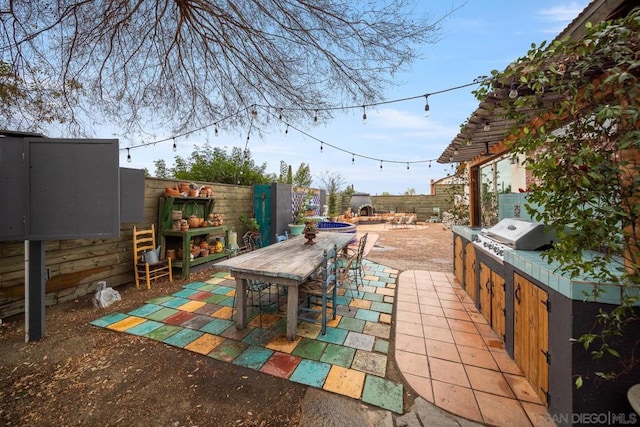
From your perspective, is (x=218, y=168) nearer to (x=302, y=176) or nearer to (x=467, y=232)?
(x=302, y=176)

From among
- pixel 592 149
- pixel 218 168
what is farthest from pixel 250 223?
pixel 592 149

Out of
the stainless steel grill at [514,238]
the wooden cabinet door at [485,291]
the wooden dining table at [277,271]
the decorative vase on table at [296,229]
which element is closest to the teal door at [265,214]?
the decorative vase on table at [296,229]

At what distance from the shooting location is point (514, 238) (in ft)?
7.88

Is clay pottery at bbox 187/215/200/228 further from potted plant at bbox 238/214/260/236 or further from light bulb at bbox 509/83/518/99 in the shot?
light bulb at bbox 509/83/518/99

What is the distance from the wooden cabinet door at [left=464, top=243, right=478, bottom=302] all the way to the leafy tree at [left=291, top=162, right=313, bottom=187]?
22.8 ft

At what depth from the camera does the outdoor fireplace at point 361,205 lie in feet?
53.0

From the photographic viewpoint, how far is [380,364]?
7.45 ft

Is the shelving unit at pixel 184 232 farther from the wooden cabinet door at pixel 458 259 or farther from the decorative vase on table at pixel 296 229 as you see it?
the wooden cabinet door at pixel 458 259

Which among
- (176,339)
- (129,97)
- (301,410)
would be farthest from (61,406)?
(129,97)

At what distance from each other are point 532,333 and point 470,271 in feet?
5.75

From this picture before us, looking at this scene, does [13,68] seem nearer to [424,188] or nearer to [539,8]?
[539,8]

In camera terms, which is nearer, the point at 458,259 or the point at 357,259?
the point at 357,259

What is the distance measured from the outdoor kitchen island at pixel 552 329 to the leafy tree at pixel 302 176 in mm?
7979

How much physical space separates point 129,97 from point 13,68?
0.99m
